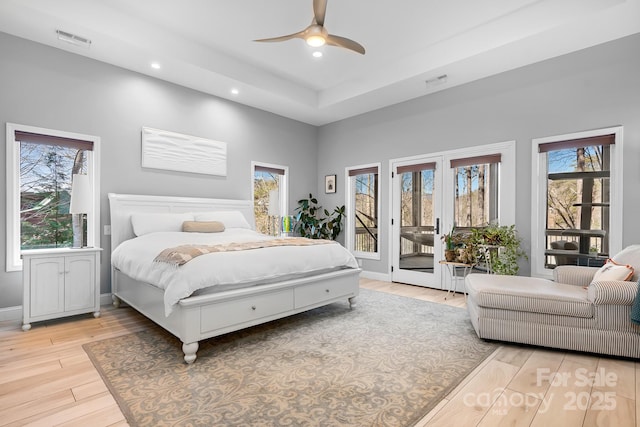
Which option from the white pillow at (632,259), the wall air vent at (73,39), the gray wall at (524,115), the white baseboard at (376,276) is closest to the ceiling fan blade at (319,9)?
the gray wall at (524,115)

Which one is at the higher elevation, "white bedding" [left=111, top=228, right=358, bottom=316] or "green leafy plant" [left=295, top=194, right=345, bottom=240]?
"green leafy plant" [left=295, top=194, right=345, bottom=240]

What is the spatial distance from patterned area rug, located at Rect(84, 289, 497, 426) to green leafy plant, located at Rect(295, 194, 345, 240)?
9.20 feet

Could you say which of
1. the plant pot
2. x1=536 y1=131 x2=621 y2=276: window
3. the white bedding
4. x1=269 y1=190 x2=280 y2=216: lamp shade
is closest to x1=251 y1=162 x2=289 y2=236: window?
x1=269 y1=190 x2=280 y2=216: lamp shade

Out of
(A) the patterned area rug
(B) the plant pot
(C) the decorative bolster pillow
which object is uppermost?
(C) the decorative bolster pillow

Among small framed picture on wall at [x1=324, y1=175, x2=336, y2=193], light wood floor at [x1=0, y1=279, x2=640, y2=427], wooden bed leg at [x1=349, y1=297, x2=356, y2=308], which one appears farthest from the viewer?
small framed picture on wall at [x1=324, y1=175, x2=336, y2=193]

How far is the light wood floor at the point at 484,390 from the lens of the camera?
174 cm

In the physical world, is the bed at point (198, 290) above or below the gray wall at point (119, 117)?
below

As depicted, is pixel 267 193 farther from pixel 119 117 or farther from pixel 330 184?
pixel 119 117

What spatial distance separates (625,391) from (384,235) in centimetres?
376

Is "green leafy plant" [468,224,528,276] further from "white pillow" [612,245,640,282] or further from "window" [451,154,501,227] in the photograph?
"white pillow" [612,245,640,282]

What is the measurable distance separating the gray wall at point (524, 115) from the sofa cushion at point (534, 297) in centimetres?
136

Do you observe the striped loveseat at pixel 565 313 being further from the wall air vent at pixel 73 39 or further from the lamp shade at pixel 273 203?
the wall air vent at pixel 73 39

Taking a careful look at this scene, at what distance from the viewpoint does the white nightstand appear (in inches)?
121

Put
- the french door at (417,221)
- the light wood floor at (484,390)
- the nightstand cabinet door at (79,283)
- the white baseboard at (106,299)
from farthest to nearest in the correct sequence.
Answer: the french door at (417,221), the white baseboard at (106,299), the nightstand cabinet door at (79,283), the light wood floor at (484,390)
